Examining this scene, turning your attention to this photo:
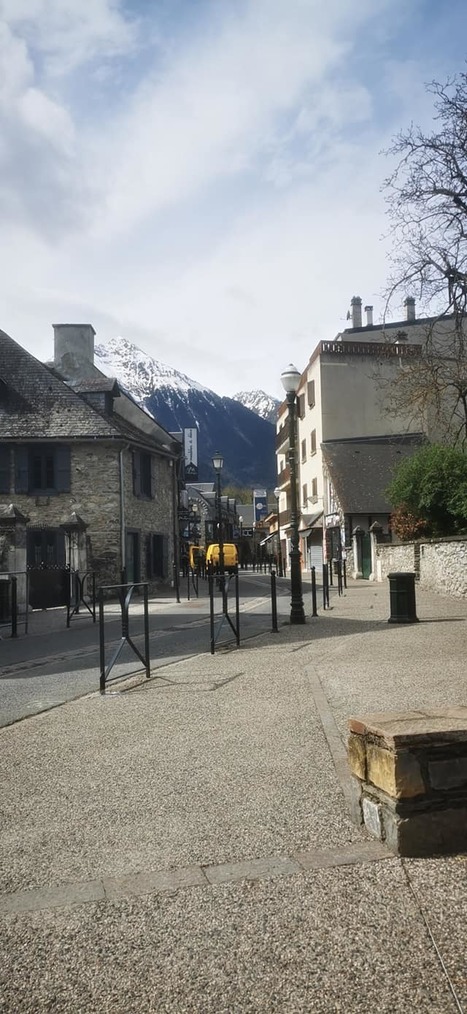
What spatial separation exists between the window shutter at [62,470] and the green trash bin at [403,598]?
1698 centimetres

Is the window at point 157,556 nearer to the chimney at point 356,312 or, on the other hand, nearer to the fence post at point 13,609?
the fence post at point 13,609

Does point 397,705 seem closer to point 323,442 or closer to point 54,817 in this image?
point 54,817

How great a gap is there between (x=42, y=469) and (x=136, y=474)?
3.81 meters

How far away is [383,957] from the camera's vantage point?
2.79m

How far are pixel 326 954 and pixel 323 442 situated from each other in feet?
142

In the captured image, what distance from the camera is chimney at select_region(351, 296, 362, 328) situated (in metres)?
57.6

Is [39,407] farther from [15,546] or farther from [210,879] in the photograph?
[210,879]

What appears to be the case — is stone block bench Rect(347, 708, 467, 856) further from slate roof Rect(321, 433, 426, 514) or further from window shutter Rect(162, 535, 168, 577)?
slate roof Rect(321, 433, 426, 514)

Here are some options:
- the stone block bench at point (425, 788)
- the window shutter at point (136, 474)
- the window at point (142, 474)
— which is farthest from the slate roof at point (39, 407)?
the stone block bench at point (425, 788)

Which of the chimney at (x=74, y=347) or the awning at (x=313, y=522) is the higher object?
the chimney at (x=74, y=347)

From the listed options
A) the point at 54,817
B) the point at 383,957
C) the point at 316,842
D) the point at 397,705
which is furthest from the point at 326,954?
the point at 397,705

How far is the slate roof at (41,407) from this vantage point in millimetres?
29203

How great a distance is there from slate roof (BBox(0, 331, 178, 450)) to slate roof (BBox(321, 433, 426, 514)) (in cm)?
1120

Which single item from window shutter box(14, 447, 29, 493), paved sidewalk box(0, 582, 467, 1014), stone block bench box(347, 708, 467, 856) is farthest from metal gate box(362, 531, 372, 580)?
stone block bench box(347, 708, 467, 856)
